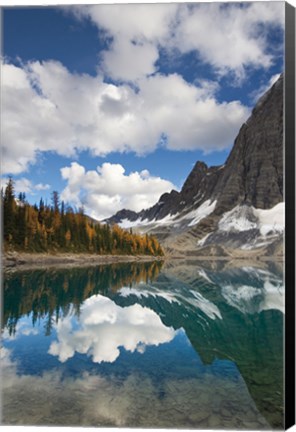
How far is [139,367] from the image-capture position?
6484 millimetres

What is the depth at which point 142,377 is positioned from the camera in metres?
6.09

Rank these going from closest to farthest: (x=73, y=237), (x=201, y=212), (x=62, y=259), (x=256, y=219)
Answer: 1. (x=73, y=237)
2. (x=62, y=259)
3. (x=256, y=219)
4. (x=201, y=212)

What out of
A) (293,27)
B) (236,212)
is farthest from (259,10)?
(236,212)

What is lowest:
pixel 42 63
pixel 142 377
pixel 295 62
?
pixel 142 377

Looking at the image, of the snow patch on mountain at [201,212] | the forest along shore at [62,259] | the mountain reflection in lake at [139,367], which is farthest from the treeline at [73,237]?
the snow patch on mountain at [201,212]

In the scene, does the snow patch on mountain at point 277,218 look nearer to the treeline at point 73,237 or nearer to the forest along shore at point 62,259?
the treeline at point 73,237

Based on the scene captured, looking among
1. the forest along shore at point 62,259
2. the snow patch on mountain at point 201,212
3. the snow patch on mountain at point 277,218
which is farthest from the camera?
the snow patch on mountain at point 201,212

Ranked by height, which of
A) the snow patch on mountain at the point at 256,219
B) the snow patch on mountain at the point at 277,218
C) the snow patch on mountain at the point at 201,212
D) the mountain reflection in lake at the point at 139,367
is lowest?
the mountain reflection in lake at the point at 139,367

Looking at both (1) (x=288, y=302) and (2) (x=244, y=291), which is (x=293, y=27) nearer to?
(1) (x=288, y=302)

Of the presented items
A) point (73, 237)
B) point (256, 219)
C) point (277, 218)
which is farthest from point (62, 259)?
point (256, 219)

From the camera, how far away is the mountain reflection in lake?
16.6 feet

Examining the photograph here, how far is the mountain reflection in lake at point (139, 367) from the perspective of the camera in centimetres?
505

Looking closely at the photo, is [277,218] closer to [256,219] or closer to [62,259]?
[62,259]

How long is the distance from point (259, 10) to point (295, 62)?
1.57 meters
